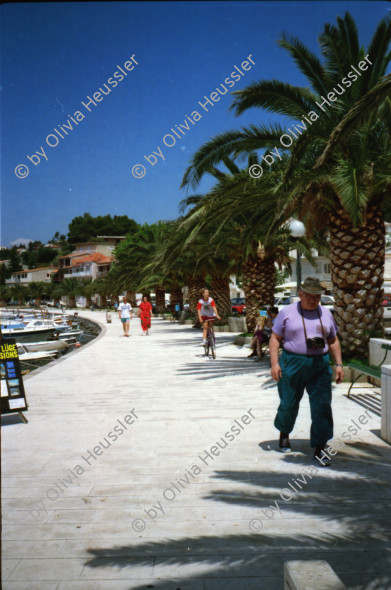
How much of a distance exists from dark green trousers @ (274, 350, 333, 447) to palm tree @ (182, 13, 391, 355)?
4175 mm

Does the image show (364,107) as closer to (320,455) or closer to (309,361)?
(309,361)

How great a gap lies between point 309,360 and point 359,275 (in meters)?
5.01

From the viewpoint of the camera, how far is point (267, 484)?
14.8ft

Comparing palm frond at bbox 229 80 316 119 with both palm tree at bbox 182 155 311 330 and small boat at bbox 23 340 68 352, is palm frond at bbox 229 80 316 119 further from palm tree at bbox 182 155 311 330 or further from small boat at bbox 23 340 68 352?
small boat at bbox 23 340 68 352

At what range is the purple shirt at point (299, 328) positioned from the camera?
5098 millimetres

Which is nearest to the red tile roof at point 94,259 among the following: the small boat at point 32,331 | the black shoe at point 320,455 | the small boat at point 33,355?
the small boat at point 32,331

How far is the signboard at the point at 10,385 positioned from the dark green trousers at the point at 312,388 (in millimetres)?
3573

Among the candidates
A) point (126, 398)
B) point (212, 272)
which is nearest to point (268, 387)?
point (126, 398)

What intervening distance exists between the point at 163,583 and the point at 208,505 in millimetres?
1144

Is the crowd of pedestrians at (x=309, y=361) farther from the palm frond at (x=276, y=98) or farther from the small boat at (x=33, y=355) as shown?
the small boat at (x=33, y=355)

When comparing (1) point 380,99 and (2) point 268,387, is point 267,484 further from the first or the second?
(2) point 268,387

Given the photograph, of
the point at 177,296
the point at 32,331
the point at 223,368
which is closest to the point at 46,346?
the point at 32,331

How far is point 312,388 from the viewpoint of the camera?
16.8 ft

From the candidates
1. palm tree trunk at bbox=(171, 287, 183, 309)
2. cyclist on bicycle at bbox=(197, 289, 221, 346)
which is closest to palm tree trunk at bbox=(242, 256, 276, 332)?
cyclist on bicycle at bbox=(197, 289, 221, 346)
